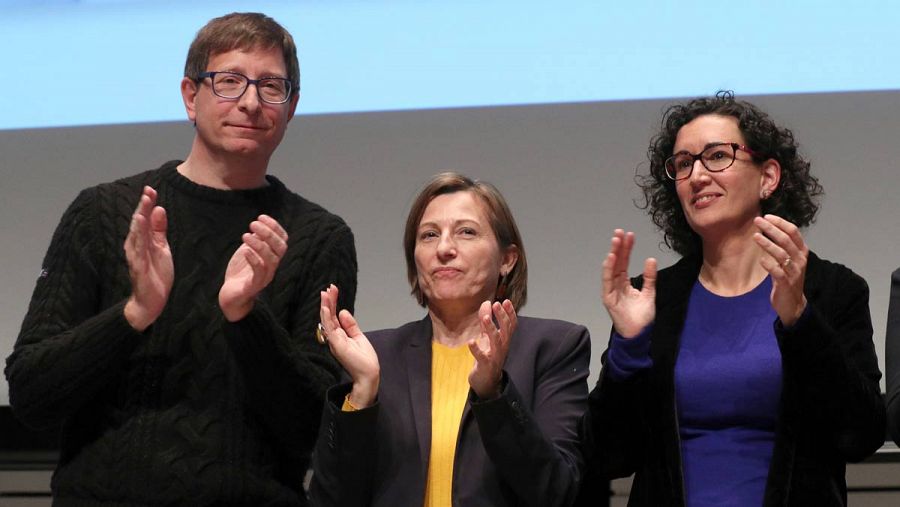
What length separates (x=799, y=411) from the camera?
1.97 meters

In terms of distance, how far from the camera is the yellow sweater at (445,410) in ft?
6.57

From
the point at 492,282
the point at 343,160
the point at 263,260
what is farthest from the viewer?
the point at 343,160

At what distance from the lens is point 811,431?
1.98m

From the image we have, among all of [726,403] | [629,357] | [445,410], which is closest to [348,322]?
[445,410]

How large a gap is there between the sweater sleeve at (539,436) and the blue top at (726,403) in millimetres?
145

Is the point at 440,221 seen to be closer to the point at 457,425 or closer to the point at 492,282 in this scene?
the point at 492,282

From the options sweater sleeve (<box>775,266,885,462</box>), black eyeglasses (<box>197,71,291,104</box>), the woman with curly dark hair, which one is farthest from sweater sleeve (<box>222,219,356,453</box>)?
sweater sleeve (<box>775,266,885,462</box>)

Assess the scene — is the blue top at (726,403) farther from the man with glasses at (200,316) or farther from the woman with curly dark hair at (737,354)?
the man with glasses at (200,316)

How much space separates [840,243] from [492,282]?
1.45m

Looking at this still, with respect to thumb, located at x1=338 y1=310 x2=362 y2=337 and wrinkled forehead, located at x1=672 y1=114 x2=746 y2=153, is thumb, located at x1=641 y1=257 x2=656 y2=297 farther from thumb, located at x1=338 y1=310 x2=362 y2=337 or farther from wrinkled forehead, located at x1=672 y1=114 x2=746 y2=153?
thumb, located at x1=338 y1=310 x2=362 y2=337

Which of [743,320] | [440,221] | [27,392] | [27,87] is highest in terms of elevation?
[27,87]

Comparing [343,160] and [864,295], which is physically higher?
[343,160]


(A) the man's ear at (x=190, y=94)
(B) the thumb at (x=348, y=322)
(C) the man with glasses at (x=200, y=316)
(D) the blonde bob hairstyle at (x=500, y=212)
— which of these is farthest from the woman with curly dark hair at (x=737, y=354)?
(A) the man's ear at (x=190, y=94)

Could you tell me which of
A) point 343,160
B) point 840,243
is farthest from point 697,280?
point 343,160
